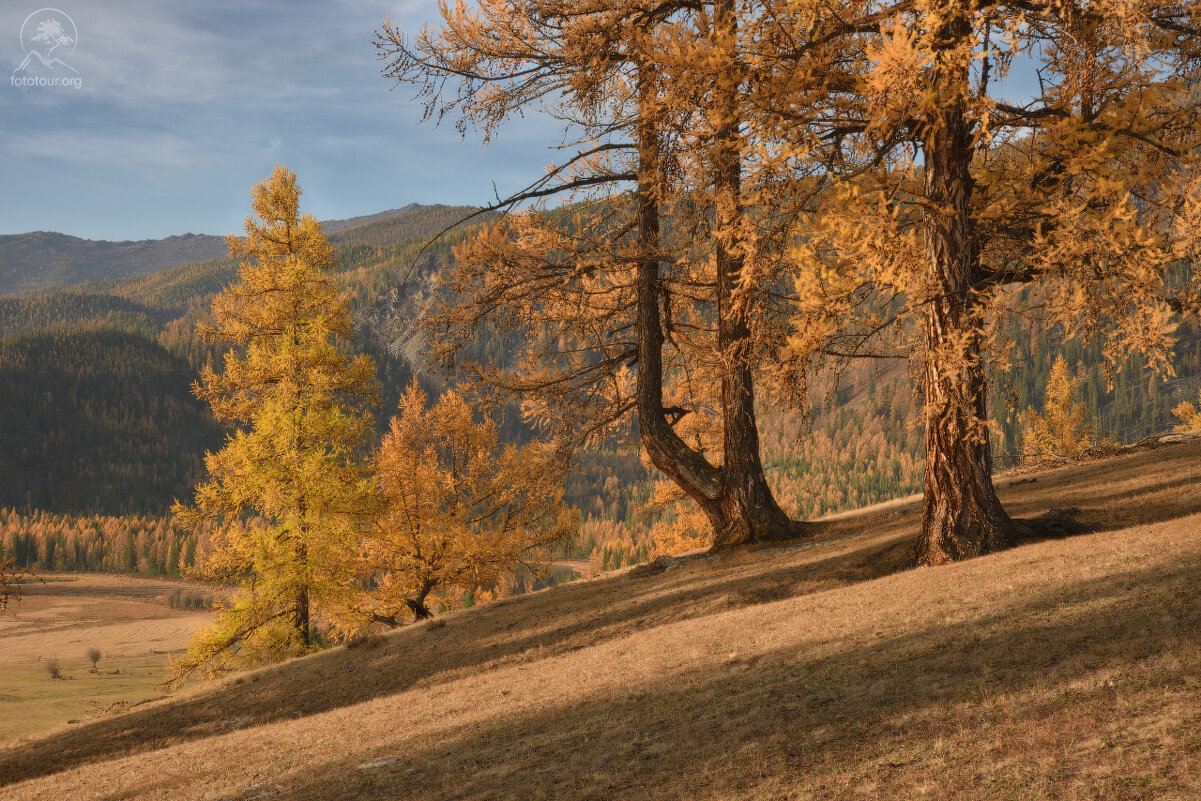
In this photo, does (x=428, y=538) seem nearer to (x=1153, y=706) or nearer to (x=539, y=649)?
(x=539, y=649)

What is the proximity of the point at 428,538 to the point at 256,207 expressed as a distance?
36.5 feet

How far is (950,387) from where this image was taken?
9320 millimetres

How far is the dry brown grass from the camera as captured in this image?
4.03 m

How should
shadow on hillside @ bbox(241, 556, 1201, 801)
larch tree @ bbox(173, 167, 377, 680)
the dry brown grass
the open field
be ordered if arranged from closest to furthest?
the dry brown grass, shadow on hillside @ bbox(241, 556, 1201, 801), larch tree @ bbox(173, 167, 377, 680), the open field

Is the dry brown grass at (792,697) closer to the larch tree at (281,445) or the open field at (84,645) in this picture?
the larch tree at (281,445)

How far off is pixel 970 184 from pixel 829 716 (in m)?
7.31

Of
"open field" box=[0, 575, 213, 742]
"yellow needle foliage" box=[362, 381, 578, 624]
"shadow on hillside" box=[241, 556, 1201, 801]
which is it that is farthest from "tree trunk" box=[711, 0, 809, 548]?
"open field" box=[0, 575, 213, 742]

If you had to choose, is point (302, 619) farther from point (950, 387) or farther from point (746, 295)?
point (950, 387)

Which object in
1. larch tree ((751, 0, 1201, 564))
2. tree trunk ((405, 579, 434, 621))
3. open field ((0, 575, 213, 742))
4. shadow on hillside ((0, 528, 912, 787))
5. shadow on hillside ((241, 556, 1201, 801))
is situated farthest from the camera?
open field ((0, 575, 213, 742))

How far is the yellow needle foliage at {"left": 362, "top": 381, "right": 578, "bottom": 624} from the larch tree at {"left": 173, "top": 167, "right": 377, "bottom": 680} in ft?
11.0

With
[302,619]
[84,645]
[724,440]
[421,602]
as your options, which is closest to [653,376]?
[724,440]

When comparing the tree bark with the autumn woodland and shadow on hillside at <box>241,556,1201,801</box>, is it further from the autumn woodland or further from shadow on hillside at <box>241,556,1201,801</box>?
shadow on hillside at <box>241,556,1201,801</box>

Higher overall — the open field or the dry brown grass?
the dry brown grass

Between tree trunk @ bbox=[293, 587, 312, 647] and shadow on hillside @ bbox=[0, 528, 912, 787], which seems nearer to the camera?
shadow on hillside @ bbox=[0, 528, 912, 787]
